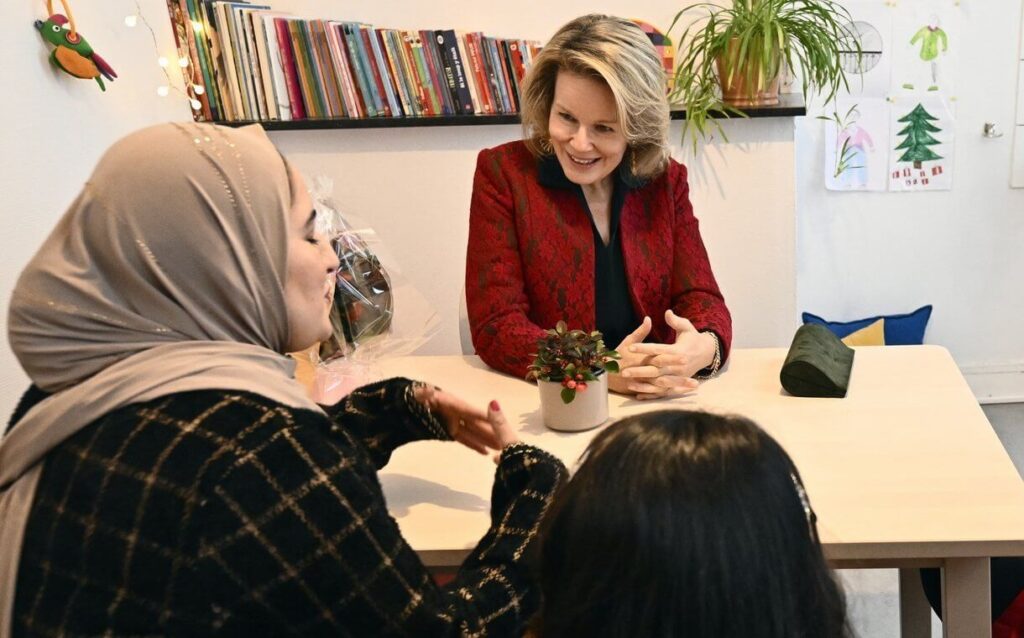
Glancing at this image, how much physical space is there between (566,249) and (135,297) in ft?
3.89

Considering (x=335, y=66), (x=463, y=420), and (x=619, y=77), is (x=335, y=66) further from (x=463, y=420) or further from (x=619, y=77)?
(x=463, y=420)

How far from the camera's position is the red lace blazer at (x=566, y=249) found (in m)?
2.00

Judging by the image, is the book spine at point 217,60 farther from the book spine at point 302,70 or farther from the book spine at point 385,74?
the book spine at point 385,74

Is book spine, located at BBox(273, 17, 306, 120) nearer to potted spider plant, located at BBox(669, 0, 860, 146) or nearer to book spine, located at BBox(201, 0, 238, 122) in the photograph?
book spine, located at BBox(201, 0, 238, 122)

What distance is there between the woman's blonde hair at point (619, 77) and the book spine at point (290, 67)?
106 centimetres

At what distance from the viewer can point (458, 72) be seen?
2.81 metres

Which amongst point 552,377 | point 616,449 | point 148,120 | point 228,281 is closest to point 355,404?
point 552,377

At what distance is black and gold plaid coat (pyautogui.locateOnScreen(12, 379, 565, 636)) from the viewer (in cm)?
84

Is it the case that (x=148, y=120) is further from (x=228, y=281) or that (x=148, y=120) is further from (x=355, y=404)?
(x=228, y=281)

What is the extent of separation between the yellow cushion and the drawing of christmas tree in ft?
1.81

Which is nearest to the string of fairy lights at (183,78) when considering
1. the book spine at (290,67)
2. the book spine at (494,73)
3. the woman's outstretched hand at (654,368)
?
the book spine at (290,67)

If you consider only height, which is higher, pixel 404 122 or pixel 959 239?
pixel 404 122

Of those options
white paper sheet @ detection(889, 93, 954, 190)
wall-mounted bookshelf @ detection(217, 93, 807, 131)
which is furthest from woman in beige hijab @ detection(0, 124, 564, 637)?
white paper sheet @ detection(889, 93, 954, 190)

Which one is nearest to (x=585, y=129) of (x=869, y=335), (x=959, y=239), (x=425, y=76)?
(x=425, y=76)
